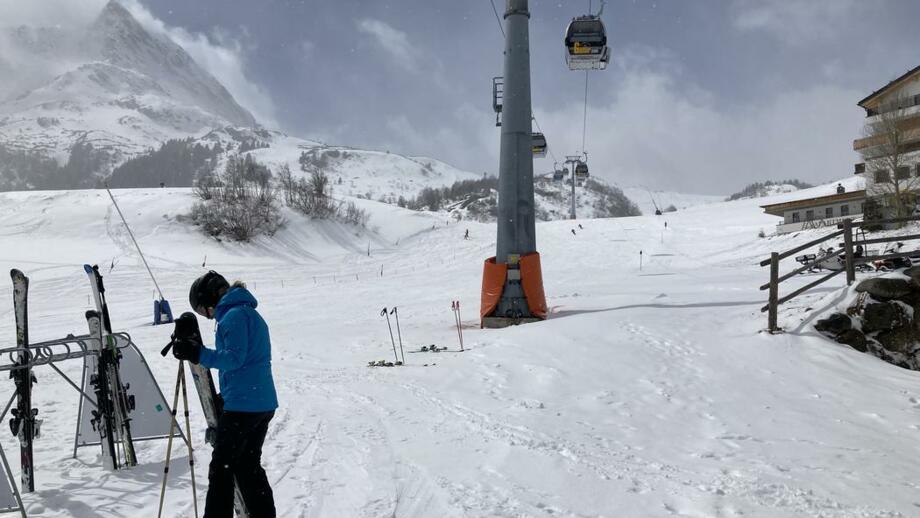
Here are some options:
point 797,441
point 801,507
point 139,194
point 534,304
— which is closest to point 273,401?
point 801,507

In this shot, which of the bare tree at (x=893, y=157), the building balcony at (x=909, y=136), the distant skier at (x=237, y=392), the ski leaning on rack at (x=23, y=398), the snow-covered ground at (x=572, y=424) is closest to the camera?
the distant skier at (x=237, y=392)

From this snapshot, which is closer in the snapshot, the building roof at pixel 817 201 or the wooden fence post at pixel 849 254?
the wooden fence post at pixel 849 254

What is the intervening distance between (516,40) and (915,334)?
10.0 m

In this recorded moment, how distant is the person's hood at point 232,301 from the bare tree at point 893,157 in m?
37.7

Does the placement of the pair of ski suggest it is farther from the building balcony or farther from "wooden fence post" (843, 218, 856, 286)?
the building balcony

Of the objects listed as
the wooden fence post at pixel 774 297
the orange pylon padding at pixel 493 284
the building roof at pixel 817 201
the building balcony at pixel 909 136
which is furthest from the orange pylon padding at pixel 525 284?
the building roof at pixel 817 201

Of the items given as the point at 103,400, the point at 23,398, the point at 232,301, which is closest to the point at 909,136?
the point at 232,301

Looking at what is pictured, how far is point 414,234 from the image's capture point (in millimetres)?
62500

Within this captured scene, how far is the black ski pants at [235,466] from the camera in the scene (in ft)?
11.4

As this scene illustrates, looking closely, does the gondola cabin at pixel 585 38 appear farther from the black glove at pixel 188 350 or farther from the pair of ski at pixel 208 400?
the black glove at pixel 188 350

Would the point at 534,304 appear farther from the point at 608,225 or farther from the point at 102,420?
the point at 608,225

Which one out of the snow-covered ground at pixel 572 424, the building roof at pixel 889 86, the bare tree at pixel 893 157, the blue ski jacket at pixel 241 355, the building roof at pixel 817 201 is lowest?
the snow-covered ground at pixel 572 424

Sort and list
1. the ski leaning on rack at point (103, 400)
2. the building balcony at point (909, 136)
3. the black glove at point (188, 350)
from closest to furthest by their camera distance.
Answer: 1. the black glove at point (188, 350)
2. the ski leaning on rack at point (103, 400)
3. the building balcony at point (909, 136)

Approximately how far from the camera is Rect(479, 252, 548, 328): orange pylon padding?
12.7m
